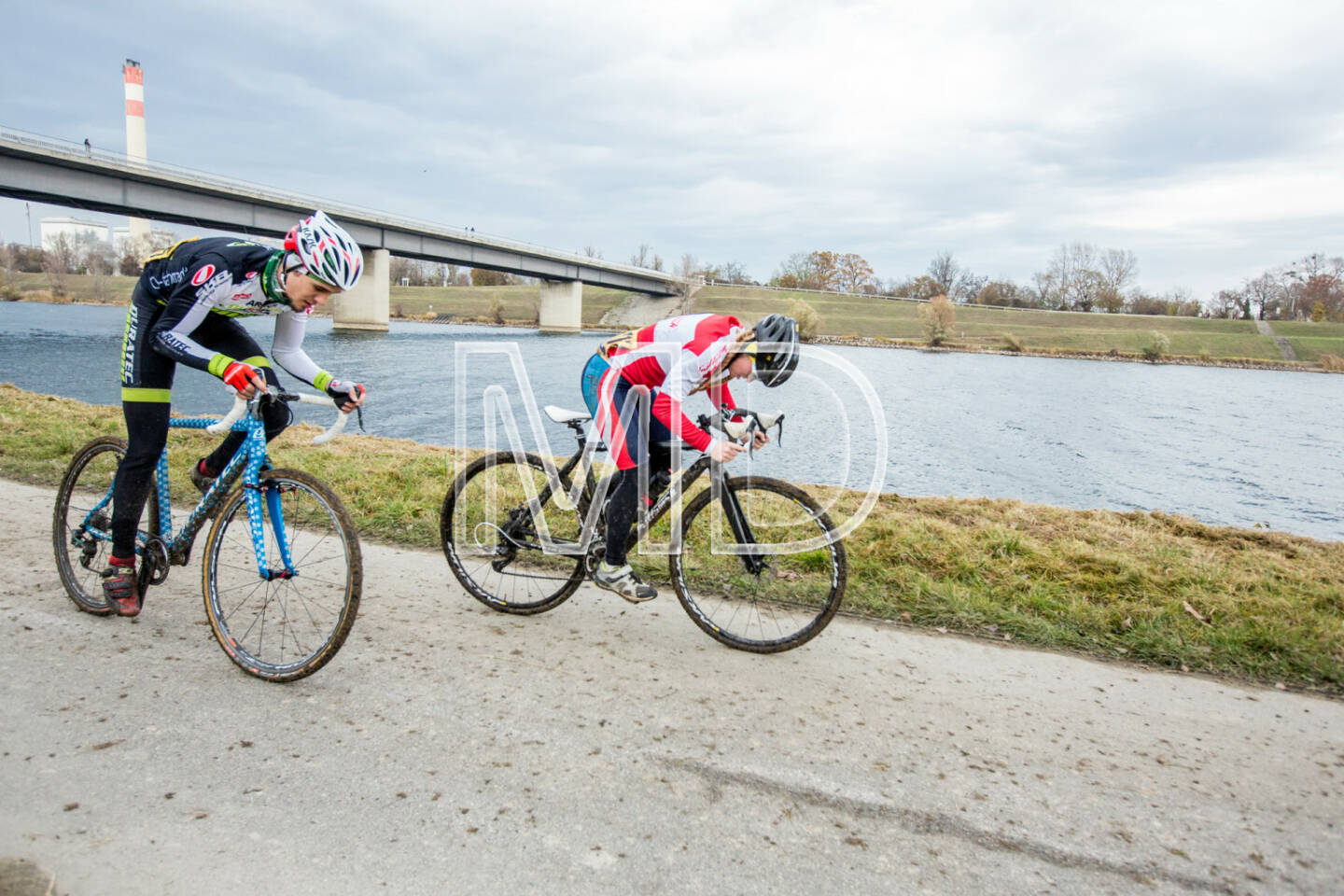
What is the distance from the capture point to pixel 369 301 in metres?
52.1

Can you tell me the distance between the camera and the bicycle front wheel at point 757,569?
160 inches

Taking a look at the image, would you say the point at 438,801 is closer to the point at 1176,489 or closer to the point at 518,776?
the point at 518,776

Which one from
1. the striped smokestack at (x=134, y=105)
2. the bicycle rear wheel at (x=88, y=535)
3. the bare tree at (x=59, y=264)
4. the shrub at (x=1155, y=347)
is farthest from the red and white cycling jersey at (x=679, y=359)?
the striped smokestack at (x=134, y=105)

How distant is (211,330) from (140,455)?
746 millimetres

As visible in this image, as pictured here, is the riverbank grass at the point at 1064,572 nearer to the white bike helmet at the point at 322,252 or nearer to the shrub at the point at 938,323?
the white bike helmet at the point at 322,252

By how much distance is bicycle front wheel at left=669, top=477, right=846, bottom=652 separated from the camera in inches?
160

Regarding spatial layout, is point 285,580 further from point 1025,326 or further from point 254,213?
point 1025,326

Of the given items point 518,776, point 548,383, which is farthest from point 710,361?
point 548,383

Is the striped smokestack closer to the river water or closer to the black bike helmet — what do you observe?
the river water

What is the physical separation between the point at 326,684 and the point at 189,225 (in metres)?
46.2

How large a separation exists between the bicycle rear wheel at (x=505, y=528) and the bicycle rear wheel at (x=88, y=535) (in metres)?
1.64

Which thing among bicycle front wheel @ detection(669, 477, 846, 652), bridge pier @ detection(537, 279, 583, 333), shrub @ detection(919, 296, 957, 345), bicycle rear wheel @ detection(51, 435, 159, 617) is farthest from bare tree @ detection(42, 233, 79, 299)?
bicycle front wheel @ detection(669, 477, 846, 652)

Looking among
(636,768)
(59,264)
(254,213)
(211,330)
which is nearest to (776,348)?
(636,768)

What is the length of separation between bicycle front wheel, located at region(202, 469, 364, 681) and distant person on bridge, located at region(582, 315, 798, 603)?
4.78ft
